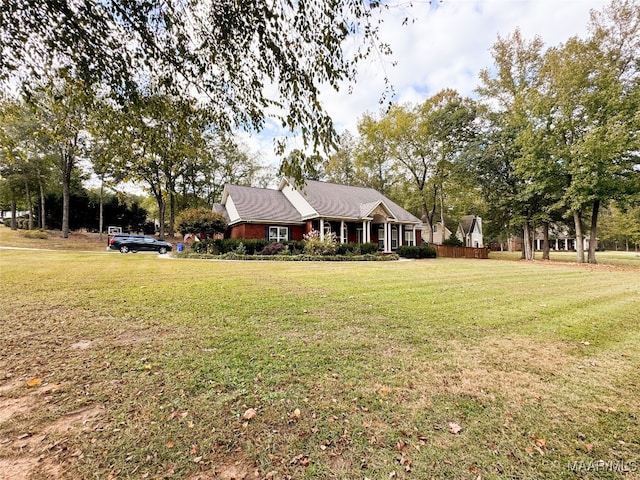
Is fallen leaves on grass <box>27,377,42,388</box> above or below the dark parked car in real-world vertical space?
below

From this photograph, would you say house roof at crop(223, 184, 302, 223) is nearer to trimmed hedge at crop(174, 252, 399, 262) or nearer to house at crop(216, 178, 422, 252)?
house at crop(216, 178, 422, 252)

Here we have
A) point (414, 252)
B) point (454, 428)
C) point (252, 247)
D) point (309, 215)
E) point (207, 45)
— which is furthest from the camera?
point (414, 252)

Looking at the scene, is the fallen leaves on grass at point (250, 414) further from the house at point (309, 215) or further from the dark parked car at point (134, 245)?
the dark parked car at point (134, 245)

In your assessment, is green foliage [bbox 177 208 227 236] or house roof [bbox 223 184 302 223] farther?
house roof [bbox 223 184 302 223]

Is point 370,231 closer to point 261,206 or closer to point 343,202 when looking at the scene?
point 343,202

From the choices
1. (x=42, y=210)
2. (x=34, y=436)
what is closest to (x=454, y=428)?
(x=34, y=436)

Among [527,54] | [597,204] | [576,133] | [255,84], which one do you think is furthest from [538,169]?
[255,84]

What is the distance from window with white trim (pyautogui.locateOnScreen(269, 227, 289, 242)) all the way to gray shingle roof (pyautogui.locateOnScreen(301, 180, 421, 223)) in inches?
115

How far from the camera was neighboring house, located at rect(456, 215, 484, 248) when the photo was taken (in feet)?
140

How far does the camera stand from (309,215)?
22109 millimetres

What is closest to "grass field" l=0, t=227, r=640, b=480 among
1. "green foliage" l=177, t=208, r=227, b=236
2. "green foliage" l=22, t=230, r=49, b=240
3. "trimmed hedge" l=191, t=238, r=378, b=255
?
"trimmed hedge" l=191, t=238, r=378, b=255

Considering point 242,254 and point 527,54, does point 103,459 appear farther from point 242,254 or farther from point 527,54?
point 527,54

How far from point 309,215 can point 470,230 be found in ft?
101

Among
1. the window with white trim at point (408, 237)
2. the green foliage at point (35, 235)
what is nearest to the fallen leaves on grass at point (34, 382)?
the window with white trim at point (408, 237)
